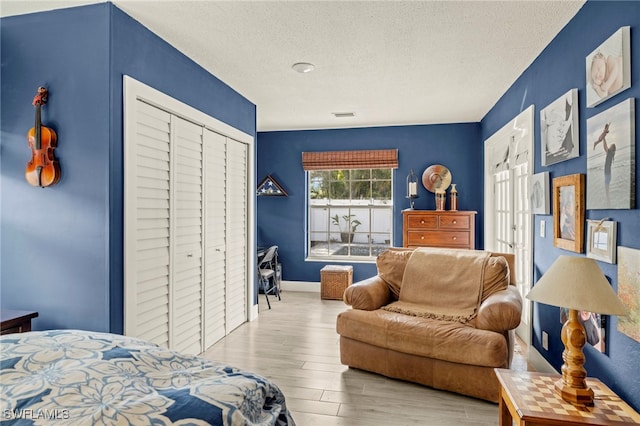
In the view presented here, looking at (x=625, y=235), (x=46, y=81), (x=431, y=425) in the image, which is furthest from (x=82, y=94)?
(x=625, y=235)

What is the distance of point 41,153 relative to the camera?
2299mm

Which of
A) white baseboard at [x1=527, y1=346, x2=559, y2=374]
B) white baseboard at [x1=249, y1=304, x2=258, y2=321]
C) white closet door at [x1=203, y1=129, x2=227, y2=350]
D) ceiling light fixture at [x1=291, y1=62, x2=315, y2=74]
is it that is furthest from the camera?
white baseboard at [x1=249, y1=304, x2=258, y2=321]

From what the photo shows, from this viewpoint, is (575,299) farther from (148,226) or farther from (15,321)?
(15,321)

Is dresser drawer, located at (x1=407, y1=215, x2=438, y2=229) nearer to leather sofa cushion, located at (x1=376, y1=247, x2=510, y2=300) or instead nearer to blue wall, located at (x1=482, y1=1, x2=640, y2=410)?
leather sofa cushion, located at (x1=376, y1=247, x2=510, y2=300)

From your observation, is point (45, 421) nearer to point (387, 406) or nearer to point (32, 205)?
point (32, 205)

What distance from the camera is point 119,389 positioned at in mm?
1059

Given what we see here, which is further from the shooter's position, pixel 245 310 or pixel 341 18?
pixel 245 310

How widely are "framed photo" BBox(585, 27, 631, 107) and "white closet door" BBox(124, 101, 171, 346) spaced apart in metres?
2.77

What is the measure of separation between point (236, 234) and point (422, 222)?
8.42 ft

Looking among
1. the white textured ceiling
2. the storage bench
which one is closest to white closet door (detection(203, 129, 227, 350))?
the white textured ceiling

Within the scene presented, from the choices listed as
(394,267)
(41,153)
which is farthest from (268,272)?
(41,153)

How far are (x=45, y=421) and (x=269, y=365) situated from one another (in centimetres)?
238

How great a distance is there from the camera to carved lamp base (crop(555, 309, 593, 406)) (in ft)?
5.54

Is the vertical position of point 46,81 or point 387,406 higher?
point 46,81
